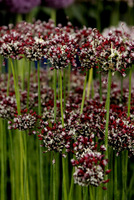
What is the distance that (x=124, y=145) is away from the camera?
3.26 ft

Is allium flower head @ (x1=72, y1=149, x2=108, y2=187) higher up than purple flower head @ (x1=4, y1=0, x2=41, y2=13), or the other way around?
purple flower head @ (x1=4, y1=0, x2=41, y2=13)

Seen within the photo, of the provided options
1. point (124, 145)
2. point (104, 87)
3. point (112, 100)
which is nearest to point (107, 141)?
point (124, 145)

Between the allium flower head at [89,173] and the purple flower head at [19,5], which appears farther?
the purple flower head at [19,5]

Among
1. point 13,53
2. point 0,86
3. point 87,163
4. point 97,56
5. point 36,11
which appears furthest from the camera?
point 36,11

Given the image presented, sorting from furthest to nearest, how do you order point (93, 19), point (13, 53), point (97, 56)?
1. point (93, 19)
2. point (13, 53)
3. point (97, 56)

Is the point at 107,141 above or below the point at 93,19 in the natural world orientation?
below

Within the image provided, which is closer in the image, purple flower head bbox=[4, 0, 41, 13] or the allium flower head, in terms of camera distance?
the allium flower head

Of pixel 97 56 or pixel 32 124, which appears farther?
pixel 32 124

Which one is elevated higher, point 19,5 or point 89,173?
point 19,5

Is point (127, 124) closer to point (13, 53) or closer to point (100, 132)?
point (100, 132)

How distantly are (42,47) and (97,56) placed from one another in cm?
22

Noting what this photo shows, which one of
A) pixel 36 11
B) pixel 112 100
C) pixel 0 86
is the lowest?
pixel 112 100

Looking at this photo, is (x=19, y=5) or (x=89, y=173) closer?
(x=89, y=173)

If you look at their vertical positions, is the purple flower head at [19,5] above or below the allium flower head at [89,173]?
above
